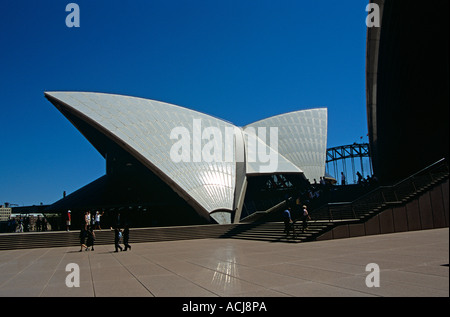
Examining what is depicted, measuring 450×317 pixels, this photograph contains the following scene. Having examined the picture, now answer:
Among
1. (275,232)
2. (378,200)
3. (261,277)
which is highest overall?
(378,200)

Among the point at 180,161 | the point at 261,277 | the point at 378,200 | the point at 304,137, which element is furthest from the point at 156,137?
the point at 261,277

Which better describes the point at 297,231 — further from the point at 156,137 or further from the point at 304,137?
the point at 304,137

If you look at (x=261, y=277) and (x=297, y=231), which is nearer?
(x=261, y=277)

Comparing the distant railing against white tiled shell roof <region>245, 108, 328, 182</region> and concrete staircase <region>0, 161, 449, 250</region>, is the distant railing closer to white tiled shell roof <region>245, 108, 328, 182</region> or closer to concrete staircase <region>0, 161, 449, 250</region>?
concrete staircase <region>0, 161, 449, 250</region>

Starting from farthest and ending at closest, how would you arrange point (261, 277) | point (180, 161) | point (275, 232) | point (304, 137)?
point (304, 137), point (180, 161), point (275, 232), point (261, 277)

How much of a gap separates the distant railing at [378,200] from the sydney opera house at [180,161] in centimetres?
1014

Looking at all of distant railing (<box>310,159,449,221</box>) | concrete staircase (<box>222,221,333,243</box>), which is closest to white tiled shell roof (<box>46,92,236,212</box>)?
concrete staircase (<box>222,221,333,243</box>)

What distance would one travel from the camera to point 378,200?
1730 cm

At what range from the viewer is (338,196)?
79.6ft

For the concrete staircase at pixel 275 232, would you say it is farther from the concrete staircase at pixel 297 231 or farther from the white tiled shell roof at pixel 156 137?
the white tiled shell roof at pixel 156 137

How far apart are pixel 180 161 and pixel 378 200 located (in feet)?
47.6
